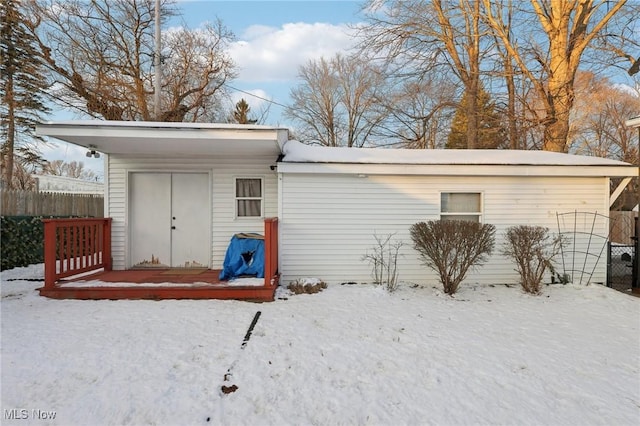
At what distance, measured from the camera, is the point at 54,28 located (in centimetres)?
1502

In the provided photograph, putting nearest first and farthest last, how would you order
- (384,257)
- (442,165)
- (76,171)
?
(442,165)
(384,257)
(76,171)

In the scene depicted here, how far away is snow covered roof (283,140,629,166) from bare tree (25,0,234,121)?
1115cm

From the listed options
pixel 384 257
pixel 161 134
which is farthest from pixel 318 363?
pixel 161 134

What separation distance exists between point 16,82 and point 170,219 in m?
13.7

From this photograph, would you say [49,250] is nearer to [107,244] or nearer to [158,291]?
[107,244]

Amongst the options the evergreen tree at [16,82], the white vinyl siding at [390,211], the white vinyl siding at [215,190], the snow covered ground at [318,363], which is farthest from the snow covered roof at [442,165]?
the evergreen tree at [16,82]

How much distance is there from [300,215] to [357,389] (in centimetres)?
423

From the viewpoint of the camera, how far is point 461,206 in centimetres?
717

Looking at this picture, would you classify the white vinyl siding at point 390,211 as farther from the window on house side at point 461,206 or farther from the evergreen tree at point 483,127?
the evergreen tree at point 483,127

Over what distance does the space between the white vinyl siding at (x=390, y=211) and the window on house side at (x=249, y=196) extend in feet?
3.30

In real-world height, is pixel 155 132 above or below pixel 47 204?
above

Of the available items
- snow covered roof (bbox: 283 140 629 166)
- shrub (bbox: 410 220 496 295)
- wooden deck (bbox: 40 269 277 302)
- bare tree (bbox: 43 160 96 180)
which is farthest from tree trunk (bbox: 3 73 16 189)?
bare tree (bbox: 43 160 96 180)

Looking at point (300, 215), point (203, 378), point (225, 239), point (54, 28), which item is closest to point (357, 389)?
point (203, 378)

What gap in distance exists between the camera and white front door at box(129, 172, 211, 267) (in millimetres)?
7527
